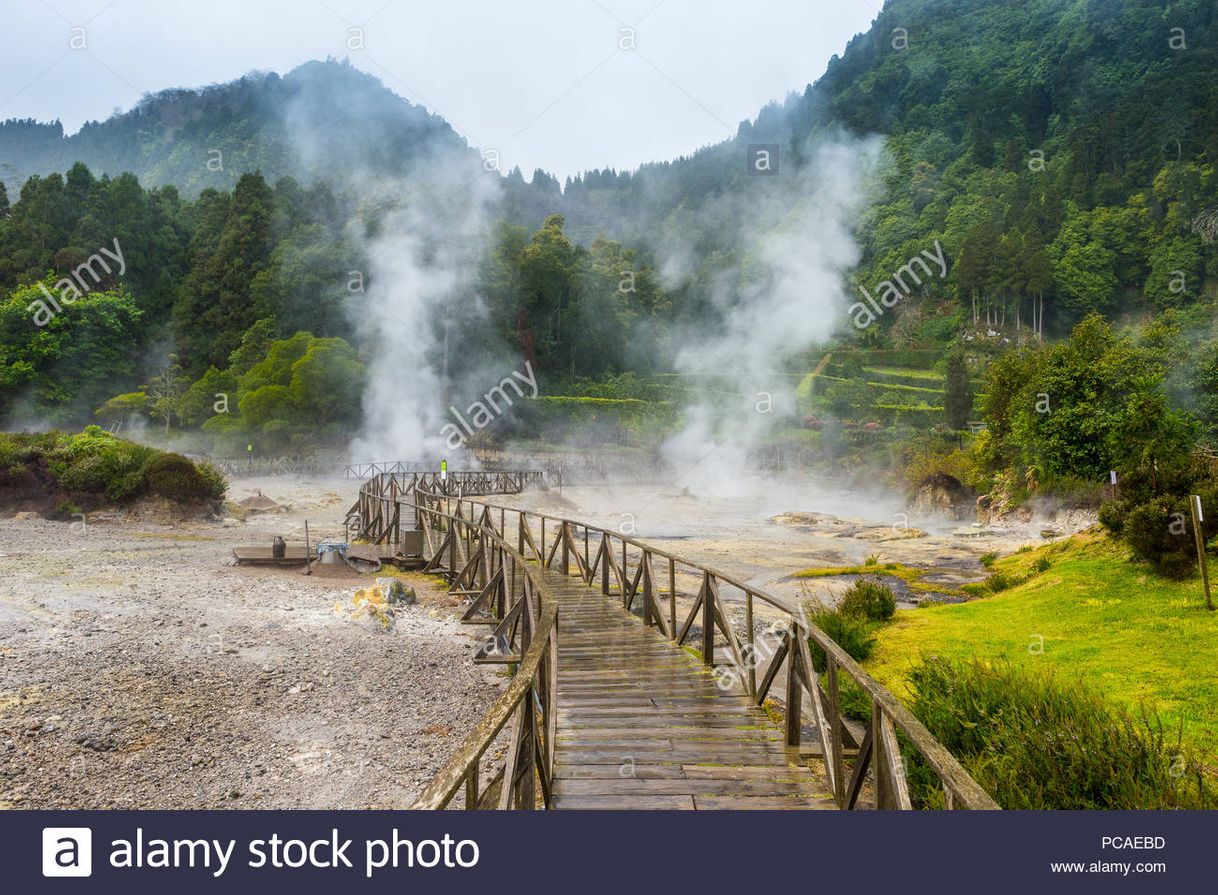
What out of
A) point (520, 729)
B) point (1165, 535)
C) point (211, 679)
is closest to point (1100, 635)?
point (1165, 535)

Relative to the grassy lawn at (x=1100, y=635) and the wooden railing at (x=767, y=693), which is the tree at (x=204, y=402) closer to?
the wooden railing at (x=767, y=693)

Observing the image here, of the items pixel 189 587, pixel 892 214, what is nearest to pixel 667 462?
pixel 189 587

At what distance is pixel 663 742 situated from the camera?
5.36m

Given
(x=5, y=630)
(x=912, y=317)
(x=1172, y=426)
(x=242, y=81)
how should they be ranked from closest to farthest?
1. (x=5, y=630)
2. (x=1172, y=426)
3. (x=912, y=317)
4. (x=242, y=81)

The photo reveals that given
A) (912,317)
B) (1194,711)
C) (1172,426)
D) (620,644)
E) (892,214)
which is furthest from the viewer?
(892,214)

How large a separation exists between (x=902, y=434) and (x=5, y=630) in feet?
162

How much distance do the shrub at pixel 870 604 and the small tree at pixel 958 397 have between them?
37.9 meters

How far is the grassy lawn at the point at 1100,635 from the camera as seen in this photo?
7516 mm

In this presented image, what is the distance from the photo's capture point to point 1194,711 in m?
6.90

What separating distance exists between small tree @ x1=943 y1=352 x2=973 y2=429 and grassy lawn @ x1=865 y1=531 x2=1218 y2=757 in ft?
117

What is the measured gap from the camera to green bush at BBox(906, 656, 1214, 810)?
4691 mm

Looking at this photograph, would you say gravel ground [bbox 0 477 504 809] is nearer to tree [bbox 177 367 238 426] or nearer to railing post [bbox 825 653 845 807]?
railing post [bbox 825 653 845 807]

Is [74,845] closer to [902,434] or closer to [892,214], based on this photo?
[902,434]

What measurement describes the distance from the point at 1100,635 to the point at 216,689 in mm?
11158
